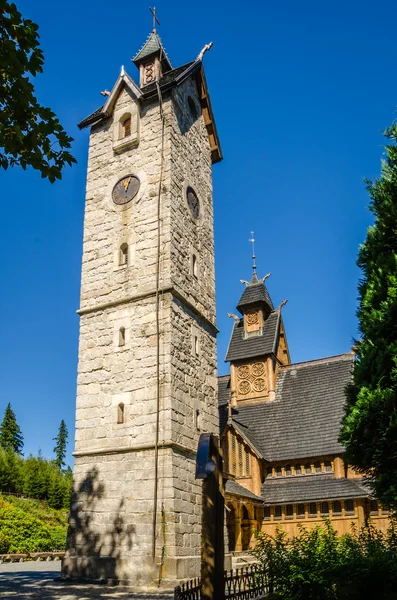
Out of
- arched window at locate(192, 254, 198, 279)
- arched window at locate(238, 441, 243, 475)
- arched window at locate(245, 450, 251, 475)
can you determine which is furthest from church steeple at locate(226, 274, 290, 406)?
arched window at locate(192, 254, 198, 279)

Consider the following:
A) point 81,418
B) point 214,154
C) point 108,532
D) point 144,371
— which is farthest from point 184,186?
point 108,532

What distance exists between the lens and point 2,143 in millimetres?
5652

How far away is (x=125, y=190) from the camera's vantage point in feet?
58.6

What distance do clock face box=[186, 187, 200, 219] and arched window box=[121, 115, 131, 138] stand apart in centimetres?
321

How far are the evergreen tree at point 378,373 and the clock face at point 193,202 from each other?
28.9 feet

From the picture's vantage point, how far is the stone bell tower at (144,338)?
13242mm

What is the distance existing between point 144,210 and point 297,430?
504 inches

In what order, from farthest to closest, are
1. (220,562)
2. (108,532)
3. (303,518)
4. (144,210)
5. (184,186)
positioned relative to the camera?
(303,518)
(184,186)
(144,210)
(108,532)
(220,562)

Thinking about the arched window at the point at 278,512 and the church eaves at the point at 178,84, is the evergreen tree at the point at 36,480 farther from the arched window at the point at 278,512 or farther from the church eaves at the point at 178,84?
the church eaves at the point at 178,84

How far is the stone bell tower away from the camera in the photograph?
1324 centimetres

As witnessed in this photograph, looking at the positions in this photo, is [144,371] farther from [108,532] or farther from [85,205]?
[85,205]

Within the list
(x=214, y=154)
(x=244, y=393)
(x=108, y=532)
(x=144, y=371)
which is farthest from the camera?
(x=244, y=393)

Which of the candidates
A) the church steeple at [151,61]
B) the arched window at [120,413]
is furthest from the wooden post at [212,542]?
the church steeple at [151,61]

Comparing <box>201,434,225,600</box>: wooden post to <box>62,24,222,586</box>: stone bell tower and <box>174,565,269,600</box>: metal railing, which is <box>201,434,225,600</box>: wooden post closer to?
<box>174,565,269,600</box>: metal railing
